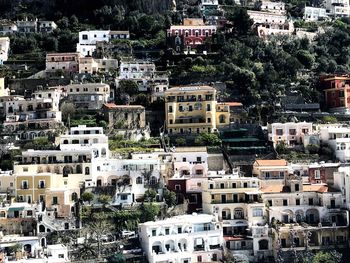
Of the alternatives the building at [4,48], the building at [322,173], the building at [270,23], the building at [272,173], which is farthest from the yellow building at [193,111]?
the building at [4,48]

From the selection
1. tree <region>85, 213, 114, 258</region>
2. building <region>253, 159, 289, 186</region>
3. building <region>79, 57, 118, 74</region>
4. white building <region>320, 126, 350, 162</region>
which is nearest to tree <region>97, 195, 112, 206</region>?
tree <region>85, 213, 114, 258</region>

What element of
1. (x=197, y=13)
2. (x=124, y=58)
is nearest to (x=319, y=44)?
(x=197, y=13)

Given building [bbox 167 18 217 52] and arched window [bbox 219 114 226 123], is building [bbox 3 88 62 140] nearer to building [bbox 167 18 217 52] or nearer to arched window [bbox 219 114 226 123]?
arched window [bbox 219 114 226 123]

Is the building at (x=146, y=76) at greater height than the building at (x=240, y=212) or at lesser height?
greater

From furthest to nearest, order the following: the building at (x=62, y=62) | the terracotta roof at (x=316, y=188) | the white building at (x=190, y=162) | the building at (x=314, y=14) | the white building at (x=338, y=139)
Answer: the building at (x=314, y=14) → the building at (x=62, y=62) → the white building at (x=338, y=139) → the white building at (x=190, y=162) → the terracotta roof at (x=316, y=188)

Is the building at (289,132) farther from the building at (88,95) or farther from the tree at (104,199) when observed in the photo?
the tree at (104,199)

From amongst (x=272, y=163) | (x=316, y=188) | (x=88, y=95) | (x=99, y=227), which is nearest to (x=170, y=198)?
(x=99, y=227)
